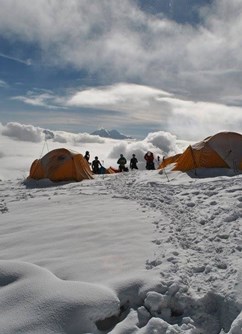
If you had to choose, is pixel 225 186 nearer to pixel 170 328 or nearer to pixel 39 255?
pixel 39 255

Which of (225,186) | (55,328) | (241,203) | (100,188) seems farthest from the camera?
(100,188)

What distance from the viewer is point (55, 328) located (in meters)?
4.58

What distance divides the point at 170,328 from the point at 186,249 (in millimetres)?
Result: 2958

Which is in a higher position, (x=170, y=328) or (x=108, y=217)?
(x=108, y=217)

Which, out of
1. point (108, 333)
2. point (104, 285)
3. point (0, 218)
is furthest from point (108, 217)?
point (108, 333)

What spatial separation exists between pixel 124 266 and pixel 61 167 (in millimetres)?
14835

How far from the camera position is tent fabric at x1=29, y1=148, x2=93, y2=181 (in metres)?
20.8

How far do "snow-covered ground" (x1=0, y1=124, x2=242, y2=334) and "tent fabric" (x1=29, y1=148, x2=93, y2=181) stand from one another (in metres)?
8.00

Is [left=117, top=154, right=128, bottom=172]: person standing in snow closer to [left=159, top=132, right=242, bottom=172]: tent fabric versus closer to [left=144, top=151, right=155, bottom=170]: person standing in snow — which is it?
[left=144, top=151, right=155, bottom=170]: person standing in snow

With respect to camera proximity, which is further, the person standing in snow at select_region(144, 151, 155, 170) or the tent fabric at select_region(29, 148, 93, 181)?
the person standing in snow at select_region(144, 151, 155, 170)

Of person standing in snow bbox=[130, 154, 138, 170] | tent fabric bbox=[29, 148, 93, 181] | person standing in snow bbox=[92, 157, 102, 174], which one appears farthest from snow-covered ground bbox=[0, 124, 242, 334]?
person standing in snow bbox=[130, 154, 138, 170]

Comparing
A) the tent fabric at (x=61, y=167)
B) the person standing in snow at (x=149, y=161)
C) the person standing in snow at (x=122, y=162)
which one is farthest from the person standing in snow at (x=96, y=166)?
the tent fabric at (x=61, y=167)

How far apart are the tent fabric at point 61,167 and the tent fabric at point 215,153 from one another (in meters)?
5.82

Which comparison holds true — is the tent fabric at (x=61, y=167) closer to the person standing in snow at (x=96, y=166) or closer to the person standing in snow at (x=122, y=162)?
the person standing in snow at (x=96, y=166)
